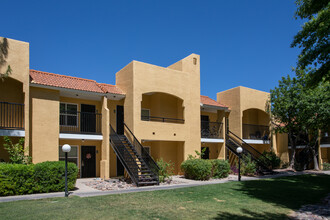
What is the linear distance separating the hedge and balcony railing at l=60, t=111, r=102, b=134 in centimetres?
491

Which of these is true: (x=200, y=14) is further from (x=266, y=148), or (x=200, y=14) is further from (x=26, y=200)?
(x=266, y=148)

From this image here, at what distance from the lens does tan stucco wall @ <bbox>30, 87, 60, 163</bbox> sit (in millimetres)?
15242

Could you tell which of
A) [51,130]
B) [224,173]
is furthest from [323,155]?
[51,130]

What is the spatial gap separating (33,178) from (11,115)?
4636mm

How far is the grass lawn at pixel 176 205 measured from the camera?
8682 millimetres

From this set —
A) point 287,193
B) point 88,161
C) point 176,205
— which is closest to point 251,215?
point 176,205

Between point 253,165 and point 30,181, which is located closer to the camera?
point 30,181

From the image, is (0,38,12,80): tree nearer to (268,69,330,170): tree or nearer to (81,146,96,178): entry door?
(81,146,96,178): entry door

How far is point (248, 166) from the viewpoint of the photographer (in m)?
20.8

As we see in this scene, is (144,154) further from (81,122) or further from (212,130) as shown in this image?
(212,130)

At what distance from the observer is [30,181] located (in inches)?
485

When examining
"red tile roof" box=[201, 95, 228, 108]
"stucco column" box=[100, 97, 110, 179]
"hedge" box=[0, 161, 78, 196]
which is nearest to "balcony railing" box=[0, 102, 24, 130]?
"hedge" box=[0, 161, 78, 196]

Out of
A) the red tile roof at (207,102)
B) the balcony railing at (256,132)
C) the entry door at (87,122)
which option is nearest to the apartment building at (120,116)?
the entry door at (87,122)

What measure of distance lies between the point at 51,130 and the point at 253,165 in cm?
1373
